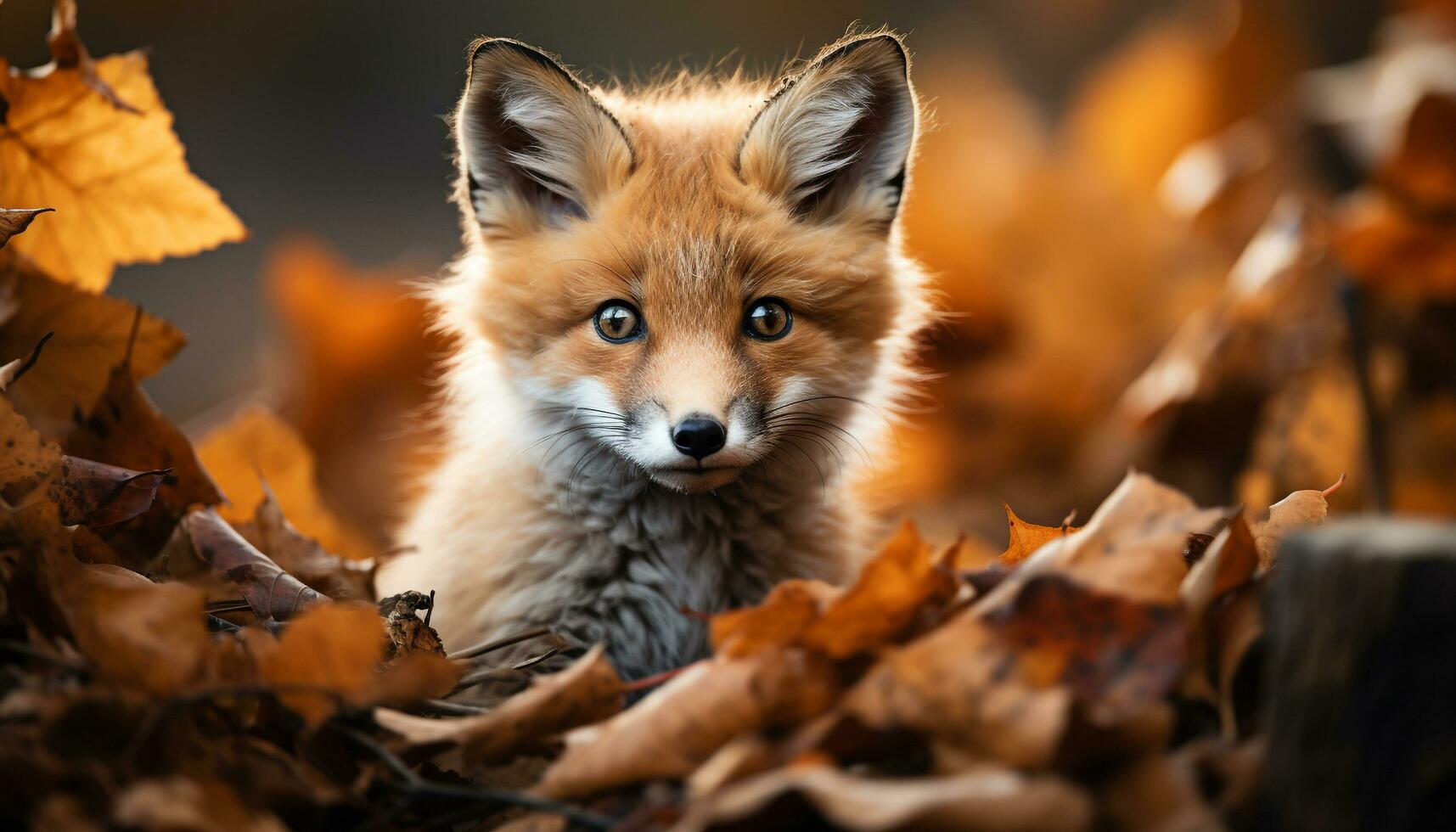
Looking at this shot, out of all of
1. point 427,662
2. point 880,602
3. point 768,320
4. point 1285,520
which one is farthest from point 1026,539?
point 427,662

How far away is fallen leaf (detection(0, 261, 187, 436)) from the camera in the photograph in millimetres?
1611

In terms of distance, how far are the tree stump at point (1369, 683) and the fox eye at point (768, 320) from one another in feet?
3.54

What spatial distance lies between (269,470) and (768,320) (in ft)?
3.65

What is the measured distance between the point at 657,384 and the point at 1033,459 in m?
2.35

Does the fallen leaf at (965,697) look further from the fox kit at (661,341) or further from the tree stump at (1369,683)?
the fox kit at (661,341)

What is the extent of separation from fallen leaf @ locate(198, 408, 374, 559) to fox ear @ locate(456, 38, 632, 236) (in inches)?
25.6

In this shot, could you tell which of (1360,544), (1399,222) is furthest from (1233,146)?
(1360,544)

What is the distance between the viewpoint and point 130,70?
5.55ft

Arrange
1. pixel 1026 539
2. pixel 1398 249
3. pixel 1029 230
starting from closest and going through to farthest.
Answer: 1. pixel 1026 539
2. pixel 1398 249
3. pixel 1029 230

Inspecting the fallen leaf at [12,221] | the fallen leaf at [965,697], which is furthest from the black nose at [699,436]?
the fallen leaf at [12,221]

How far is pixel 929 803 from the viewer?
0.84 meters

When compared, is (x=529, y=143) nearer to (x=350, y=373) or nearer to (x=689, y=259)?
(x=689, y=259)

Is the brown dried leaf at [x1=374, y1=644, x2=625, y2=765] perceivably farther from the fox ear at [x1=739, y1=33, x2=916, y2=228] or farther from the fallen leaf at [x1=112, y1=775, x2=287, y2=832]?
the fox ear at [x1=739, y1=33, x2=916, y2=228]

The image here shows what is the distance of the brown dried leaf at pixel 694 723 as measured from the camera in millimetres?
1024
